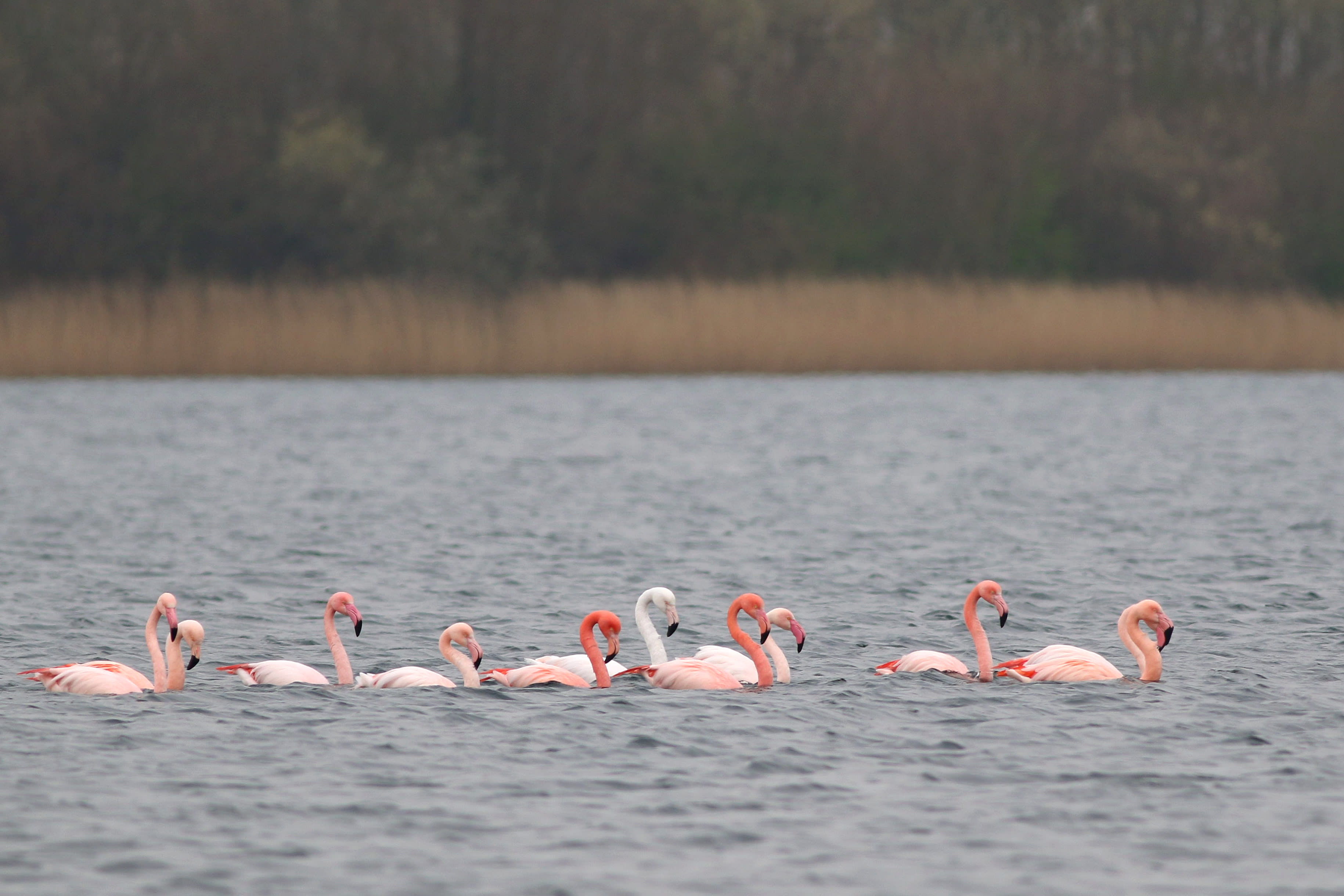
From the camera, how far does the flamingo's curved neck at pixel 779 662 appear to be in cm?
1043

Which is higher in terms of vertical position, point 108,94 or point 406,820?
point 108,94

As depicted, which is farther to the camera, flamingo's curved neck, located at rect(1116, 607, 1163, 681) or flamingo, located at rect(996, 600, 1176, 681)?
flamingo's curved neck, located at rect(1116, 607, 1163, 681)

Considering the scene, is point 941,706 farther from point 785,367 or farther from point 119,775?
point 785,367

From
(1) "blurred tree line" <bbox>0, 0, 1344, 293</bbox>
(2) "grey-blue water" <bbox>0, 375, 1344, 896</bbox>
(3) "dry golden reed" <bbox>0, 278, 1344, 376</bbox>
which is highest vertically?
(1) "blurred tree line" <bbox>0, 0, 1344, 293</bbox>

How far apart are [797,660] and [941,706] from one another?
1.54 m

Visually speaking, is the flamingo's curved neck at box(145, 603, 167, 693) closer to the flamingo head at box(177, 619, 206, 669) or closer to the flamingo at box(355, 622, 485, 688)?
the flamingo head at box(177, 619, 206, 669)

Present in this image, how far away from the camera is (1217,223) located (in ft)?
133

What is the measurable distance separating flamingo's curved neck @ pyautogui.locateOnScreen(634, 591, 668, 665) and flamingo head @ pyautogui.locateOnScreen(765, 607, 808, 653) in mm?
586

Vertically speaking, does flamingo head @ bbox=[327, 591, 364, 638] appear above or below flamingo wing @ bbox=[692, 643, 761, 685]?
above

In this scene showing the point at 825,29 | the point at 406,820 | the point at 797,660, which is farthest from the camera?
the point at 825,29

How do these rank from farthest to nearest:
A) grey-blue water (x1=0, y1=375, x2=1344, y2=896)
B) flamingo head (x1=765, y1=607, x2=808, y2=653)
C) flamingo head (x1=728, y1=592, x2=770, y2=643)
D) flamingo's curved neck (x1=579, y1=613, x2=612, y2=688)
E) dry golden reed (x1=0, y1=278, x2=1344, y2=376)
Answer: dry golden reed (x1=0, y1=278, x2=1344, y2=376) < flamingo head (x1=728, y1=592, x2=770, y2=643) < flamingo's curved neck (x1=579, y1=613, x2=612, y2=688) < flamingo head (x1=765, y1=607, x2=808, y2=653) < grey-blue water (x1=0, y1=375, x2=1344, y2=896)

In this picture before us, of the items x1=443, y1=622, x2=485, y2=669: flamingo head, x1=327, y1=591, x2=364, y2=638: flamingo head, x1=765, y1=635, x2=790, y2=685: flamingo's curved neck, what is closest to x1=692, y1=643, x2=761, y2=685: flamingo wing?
A: x1=765, y1=635, x2=790, y2=685: flamingo's curved neck

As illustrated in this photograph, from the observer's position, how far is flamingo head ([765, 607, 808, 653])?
10.1 meters

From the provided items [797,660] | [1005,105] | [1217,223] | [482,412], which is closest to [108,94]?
[482,412]
